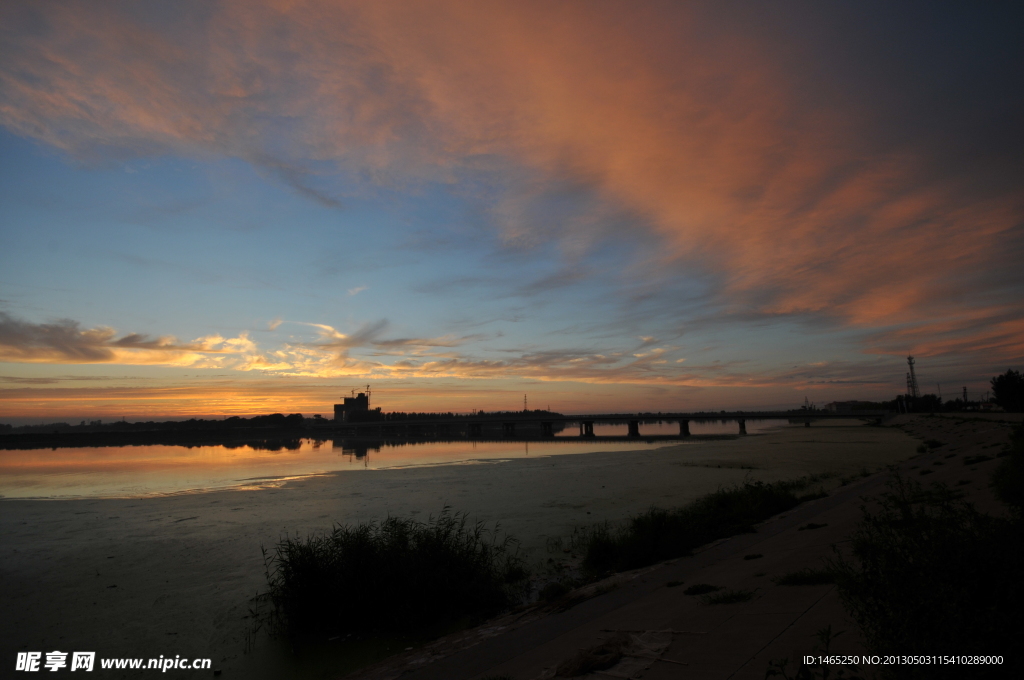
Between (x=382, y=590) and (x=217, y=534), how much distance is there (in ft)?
36.5

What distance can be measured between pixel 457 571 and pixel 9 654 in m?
8.41

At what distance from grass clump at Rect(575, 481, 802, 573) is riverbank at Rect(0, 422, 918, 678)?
6.32 feet

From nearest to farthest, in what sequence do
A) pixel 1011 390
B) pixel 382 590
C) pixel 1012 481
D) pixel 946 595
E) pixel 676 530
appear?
pixel 946 595 → pixel 382 590 → pixel 1012 481 → pixel 676 530 → pixel 1011 390

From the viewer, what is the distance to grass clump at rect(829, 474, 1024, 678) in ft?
12.1

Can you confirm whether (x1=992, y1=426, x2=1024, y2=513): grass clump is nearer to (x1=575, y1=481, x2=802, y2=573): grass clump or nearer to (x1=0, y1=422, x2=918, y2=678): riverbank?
(x1=575, y1=481, x2=802, y2=573): grass clump

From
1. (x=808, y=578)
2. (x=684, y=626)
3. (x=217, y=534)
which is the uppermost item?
(x=808, y=578)

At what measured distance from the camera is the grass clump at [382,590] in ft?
34.4

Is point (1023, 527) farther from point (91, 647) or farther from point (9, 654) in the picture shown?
point (9, 654)

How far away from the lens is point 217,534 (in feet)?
60.9

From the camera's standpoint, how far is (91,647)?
32.8 ft

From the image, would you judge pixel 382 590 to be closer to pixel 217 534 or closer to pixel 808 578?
pixel 808 578

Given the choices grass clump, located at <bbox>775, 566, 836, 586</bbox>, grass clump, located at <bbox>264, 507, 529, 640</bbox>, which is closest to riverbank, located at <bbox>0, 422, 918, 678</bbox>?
grass clump, located at <bbox>264, 507, 529, 640</bbox>

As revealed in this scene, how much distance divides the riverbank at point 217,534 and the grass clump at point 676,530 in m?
1.93

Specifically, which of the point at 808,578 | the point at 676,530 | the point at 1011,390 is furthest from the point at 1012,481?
the point at 1011,390
